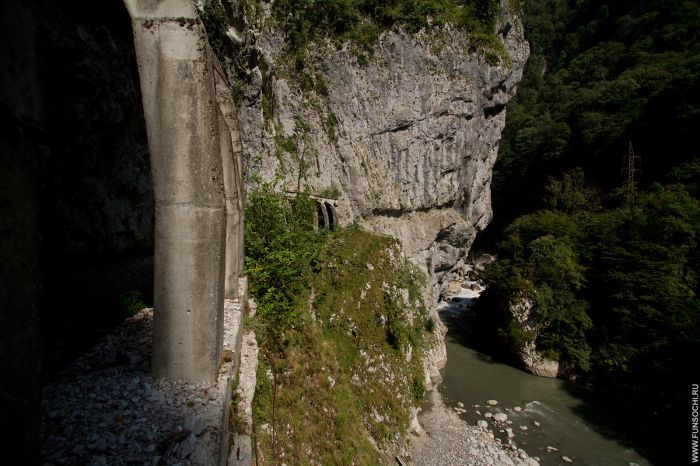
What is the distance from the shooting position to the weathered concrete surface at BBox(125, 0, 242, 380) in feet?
11.1

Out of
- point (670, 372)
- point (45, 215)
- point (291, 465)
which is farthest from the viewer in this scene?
point (670, 372)

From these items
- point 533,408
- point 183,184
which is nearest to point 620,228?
point 533,408

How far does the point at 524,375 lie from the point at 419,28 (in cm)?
2209

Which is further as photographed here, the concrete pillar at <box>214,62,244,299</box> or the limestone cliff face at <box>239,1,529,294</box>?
the limestone cliff face at <box>239,1,529,294</box>

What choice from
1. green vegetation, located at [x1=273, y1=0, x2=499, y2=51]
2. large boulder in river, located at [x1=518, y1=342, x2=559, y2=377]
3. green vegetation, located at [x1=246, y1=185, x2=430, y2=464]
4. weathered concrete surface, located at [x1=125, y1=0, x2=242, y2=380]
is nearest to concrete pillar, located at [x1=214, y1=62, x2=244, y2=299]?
green vegetation, located at [x1=246, y1=185, x2=430, y2=464]

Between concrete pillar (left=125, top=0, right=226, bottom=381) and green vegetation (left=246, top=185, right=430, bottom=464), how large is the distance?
1.94 meters

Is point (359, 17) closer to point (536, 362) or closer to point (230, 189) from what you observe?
point (230, 189)

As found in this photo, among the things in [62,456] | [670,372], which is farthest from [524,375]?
[62,456]

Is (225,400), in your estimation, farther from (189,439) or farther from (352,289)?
(352,289)

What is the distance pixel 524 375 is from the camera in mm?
17312

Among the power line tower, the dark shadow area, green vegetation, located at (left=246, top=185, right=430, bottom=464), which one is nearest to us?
the dark shadow area

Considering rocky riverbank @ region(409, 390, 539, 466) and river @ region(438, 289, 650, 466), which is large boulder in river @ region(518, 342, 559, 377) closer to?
river @ region(438, 289, 650, 466)

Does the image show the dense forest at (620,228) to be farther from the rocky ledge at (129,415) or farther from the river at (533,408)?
the rocky ledge at (129,415)

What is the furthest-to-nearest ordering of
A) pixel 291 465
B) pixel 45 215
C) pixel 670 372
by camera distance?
pixel 670 372 < pixel 45 215 < pixel 291 465
